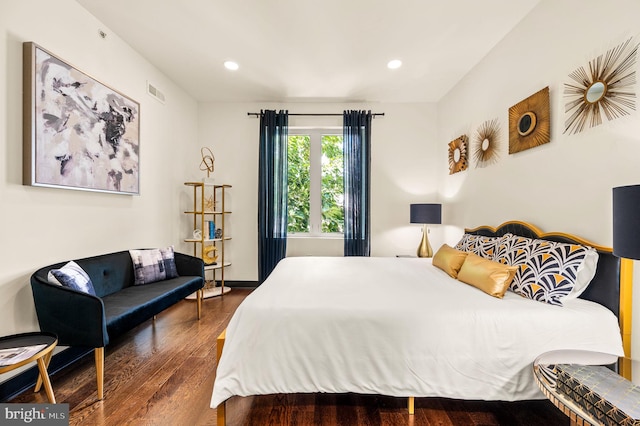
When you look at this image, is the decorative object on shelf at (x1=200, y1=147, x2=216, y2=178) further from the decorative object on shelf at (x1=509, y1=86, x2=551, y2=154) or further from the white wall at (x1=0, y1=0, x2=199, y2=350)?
the decorative object on shelf at (x1=509, y1=86, x2=551, y2=154)

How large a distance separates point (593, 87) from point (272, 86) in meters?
3.10

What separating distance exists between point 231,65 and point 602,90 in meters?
3.19

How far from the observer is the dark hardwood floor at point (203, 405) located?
152 cm

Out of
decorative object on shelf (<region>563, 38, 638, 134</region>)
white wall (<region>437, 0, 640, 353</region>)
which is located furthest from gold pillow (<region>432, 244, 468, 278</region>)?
decorative object on shelf (<region>563, 38, 638, 134</region>)

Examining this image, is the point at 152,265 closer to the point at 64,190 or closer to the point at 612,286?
the point at 64,190

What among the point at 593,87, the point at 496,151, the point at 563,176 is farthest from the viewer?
the point at 496,151

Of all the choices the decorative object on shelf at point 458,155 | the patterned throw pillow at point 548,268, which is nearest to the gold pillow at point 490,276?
the patterned throw pillow at point 548,268

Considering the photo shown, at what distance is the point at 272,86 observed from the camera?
352 cm

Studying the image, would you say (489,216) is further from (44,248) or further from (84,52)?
(84,52)

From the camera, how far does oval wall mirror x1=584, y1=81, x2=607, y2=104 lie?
162 centimetres

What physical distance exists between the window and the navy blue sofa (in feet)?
6.51

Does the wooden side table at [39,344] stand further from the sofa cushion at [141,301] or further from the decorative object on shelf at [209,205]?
the decorative object on shelf at [209,205]

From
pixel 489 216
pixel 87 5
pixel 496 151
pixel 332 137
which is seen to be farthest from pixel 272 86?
pixel 489 216

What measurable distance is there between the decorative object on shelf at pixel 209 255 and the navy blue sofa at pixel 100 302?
0.93 meters
